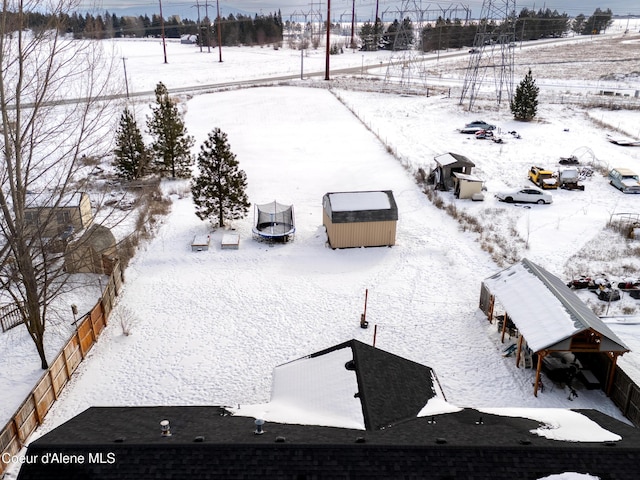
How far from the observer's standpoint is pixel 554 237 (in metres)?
27.8

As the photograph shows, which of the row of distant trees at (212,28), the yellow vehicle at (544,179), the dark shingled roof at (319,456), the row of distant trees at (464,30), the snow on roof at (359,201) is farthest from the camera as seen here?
the row of distant trees at (212,28)

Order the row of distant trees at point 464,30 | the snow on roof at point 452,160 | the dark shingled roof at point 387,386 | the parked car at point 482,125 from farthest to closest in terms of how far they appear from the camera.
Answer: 1. the row of distant trees at point 464,30
2. the parked car at point 482,125
3. the snow on roof at point 452,160
4. the dark shingled roof at point 387,386

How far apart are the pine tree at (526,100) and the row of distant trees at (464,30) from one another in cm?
4766

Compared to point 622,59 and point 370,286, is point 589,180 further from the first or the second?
point 622,59

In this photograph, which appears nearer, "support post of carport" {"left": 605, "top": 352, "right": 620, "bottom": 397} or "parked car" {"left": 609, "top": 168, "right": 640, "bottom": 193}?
"support post of carport" {"left": 605, "top": 352, "right": 620, "bottom": 397}

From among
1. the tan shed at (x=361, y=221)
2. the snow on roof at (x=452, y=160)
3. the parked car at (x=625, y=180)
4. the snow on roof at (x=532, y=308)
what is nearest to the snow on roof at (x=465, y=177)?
the snow on roof at (x=452, y=160)

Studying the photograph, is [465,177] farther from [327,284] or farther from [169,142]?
[169,142]

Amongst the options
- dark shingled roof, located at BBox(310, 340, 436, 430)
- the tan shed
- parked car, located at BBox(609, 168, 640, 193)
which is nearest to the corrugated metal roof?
dark shingled roof, located at BBox(310, 340, 436, 430)

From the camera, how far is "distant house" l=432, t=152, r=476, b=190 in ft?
113

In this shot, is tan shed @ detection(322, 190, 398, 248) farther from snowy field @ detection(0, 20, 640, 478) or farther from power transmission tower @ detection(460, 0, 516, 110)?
power transmission tower @ detection(460, 0, 516, 110)

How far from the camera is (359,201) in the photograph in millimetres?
27016

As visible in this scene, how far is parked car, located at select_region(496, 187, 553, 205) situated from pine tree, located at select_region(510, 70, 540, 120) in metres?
24.7

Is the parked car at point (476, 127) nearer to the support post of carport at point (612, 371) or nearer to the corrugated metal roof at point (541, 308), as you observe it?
the corrugated metal roof at point (541, 308)

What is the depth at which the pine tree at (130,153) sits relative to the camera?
1348 inches
